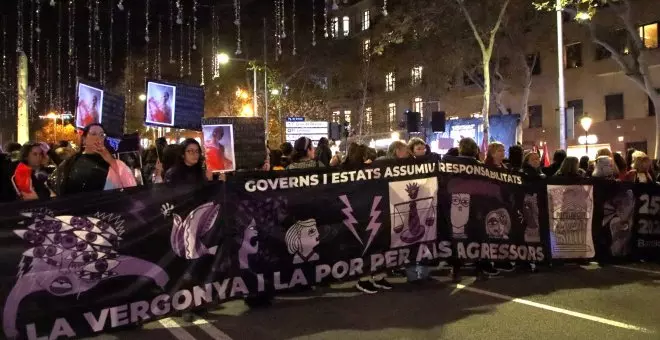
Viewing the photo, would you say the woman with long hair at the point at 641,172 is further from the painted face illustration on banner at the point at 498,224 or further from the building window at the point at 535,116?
the building window at the point at 535,116

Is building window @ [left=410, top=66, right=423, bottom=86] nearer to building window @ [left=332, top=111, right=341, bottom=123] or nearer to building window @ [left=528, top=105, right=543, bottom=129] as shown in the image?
building window @ [left=528, top=105, right=543, bottom=129]

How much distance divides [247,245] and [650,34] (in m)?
32.2

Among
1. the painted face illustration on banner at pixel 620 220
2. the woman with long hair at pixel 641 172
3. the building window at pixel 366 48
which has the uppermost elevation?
the building window at pixel 366 48

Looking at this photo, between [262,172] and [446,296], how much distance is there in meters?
2.50

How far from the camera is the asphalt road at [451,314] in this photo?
5.78 metres

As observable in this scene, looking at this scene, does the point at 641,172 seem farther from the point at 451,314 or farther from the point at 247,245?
the point at 247,245

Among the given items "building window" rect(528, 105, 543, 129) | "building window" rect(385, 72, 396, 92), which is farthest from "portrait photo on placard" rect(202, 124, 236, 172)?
"building window" rect(385, 72, 396, 92)

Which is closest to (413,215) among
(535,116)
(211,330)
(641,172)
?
(211,330)

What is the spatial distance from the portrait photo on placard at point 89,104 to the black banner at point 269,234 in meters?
2.60

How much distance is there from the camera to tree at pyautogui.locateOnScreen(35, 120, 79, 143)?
57.4 metres

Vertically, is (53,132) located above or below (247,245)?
above

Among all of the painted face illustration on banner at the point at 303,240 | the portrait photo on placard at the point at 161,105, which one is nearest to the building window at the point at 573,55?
the portrait photo on placard at the point at 161,105

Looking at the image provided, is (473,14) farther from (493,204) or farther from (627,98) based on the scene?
(493,204)

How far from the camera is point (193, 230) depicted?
630cm
